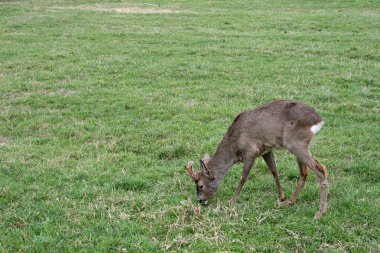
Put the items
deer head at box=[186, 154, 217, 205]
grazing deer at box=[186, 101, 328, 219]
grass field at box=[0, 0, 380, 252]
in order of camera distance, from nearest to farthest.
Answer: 1. grass field at box=[0, 0, 380, 252]
2. grazing deer at box=[186, 101, 328, 219]
3. deer head at box=[186, 154, 217, 205]

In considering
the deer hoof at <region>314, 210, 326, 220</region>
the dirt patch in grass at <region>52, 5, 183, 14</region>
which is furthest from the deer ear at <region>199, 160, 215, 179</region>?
the dirt patch in grass at <region>52, 5, 183, 14</region>

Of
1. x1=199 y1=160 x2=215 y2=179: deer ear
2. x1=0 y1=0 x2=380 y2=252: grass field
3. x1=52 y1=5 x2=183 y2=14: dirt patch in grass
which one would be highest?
x1=52 y1=5 x2=183 y2=14: dirt patch in grass

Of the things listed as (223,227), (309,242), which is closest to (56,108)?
(223,227)

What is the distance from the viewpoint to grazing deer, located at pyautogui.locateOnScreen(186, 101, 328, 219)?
262 inches

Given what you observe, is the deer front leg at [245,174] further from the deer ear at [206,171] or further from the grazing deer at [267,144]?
the deer ear at [206,171]

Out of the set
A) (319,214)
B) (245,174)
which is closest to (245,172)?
(245,174)

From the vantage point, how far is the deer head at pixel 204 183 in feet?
23.6

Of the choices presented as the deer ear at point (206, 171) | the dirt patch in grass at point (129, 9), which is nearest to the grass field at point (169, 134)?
the deer ear at point (206, 171)

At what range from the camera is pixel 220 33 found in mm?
21672

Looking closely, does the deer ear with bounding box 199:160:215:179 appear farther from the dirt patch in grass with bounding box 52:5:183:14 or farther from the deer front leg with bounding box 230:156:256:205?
the dirt patch in grass with bounding box 52:5:183:14

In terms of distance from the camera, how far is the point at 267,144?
7.05 m

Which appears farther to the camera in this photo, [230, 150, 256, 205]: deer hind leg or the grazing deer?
[230, 150, 256, 205]: deer hind leg

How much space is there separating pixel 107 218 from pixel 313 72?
934 cm

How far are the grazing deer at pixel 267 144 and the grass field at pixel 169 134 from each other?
29 centimetres
